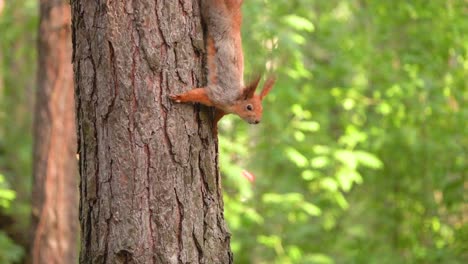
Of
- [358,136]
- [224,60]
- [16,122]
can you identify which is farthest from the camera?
[16,122]

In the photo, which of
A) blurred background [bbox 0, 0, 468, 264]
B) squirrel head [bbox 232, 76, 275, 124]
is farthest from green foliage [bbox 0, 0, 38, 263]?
squirrel head [bbox 232, 76, 275, 124]

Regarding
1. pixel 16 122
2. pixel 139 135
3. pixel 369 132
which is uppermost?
pixel 16 122

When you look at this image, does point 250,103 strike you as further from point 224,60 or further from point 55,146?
point 55,146

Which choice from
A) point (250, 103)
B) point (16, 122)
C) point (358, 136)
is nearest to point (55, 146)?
point (358, 136)

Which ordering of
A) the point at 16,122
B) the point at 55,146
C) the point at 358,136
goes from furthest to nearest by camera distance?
the point at 16,122, the point at 358,136, the point at 55,146

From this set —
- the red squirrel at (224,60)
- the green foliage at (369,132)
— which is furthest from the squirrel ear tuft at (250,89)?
the green foliage at (369,132)

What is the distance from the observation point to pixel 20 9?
9195mm

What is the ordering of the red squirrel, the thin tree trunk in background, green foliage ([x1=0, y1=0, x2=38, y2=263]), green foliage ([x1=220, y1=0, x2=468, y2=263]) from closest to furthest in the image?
the red squirrel → the thin tree trunk in background → green foliage ([x1=220, y1=0, x2=468, y2=263]) → green foliage ([x1=0, y1=0, x2=38, y2=263])

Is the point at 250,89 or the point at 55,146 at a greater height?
the point at 55,146

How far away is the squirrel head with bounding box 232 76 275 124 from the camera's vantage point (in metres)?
3.03

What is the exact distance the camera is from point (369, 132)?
809cm

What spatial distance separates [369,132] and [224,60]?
534 centimetres

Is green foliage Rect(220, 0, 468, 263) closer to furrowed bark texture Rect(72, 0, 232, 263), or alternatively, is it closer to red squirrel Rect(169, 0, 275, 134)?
red squirrel Rect(169, 0, 275, 134)

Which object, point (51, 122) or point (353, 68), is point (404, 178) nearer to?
point (353, 68)
